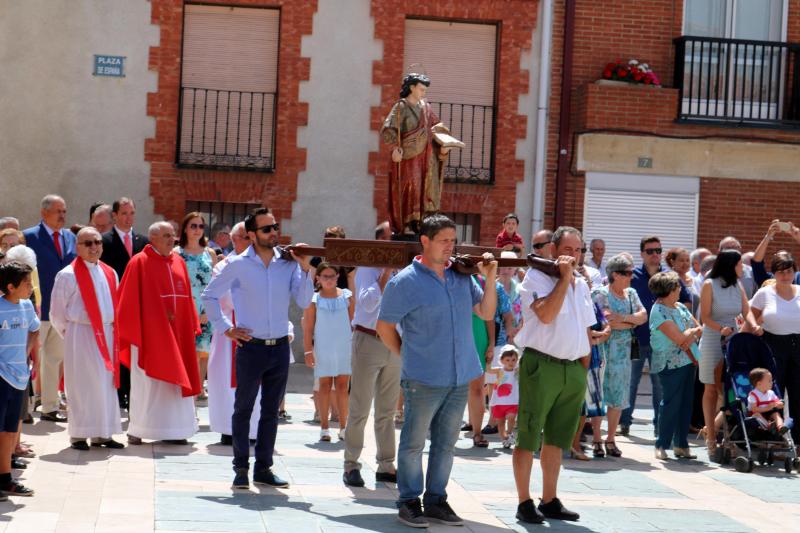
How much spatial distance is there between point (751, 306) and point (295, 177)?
853 cm

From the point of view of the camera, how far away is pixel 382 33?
19.6m

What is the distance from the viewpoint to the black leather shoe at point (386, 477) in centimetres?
995

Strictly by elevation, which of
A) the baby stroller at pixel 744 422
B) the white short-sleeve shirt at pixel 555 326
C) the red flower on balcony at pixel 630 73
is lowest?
the baby stroller at pixel 744 422

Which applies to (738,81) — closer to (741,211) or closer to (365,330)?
(741,211)

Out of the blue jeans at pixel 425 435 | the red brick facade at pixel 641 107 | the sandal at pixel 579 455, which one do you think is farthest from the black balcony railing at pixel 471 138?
the blue jeans at pixel 425 435

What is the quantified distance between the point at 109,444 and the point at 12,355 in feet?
8.56

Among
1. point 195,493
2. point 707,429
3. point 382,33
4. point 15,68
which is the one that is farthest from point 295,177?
point 195,493

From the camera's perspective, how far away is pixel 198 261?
1365 cm

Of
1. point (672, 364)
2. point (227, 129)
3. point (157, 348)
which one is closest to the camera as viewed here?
point (157, 348)

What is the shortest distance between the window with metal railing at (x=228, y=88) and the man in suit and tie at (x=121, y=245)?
5679mm

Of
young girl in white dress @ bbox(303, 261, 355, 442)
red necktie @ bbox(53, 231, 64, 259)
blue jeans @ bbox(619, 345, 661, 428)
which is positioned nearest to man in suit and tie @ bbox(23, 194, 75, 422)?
red necktie @ bbox(53, 231, 64, 259)

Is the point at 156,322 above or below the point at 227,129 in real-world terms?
below

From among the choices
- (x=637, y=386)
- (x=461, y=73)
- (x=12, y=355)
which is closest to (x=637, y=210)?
(x=461, y=73)

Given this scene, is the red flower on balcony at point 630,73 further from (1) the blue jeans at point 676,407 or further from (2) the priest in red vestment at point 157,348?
(2) the priest in red vestment at point 157,348
